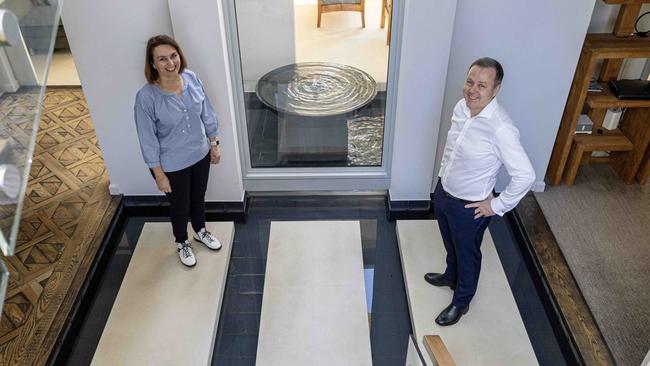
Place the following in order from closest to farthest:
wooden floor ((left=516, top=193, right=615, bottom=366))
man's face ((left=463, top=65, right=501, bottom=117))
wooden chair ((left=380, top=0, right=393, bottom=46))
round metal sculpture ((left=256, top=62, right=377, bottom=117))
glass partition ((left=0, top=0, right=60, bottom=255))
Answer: glass partition ((left=0, top=0, right=60, bottom=255)), man's face ((left=463, top=65, right=501, bottom=117)), wooden floor ((left=516, top=193, right=615, bottom=366)), wooden chair ((left=380, top=0, right=393, bottom=46)), round metal sculpture ((left=256, top=62, right=377, bottom=117))

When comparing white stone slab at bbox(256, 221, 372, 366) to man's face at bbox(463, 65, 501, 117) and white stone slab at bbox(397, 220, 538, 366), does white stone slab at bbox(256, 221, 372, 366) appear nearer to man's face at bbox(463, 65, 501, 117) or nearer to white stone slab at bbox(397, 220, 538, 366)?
white stone slab at bbox(397, 220, 538, 366)

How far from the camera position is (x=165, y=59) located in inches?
120

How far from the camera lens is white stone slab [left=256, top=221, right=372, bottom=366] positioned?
337 cm

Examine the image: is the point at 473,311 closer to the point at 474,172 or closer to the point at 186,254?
the point at 474,172

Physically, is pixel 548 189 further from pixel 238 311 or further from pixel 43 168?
pixel 43 168

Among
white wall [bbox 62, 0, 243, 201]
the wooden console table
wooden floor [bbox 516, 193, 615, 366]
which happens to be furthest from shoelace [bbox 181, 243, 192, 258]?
the wooden console table

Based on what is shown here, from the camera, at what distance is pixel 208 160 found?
12.0 feet

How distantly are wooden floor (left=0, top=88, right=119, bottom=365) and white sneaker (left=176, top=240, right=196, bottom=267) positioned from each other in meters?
0.62

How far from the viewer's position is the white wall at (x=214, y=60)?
3.46 metres

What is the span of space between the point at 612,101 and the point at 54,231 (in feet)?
13.7

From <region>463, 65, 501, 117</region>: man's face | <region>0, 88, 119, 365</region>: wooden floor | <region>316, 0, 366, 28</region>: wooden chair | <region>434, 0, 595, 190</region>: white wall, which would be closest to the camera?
<region>463, 65, 501, 117</region>: man's face

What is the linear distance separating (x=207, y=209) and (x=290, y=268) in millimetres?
887

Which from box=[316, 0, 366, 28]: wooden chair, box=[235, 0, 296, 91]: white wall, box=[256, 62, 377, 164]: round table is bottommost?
box=[256, 62, 377, 164]: round table

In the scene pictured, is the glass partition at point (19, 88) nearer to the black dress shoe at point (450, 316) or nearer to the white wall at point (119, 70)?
the white wall at point (119, 70)
